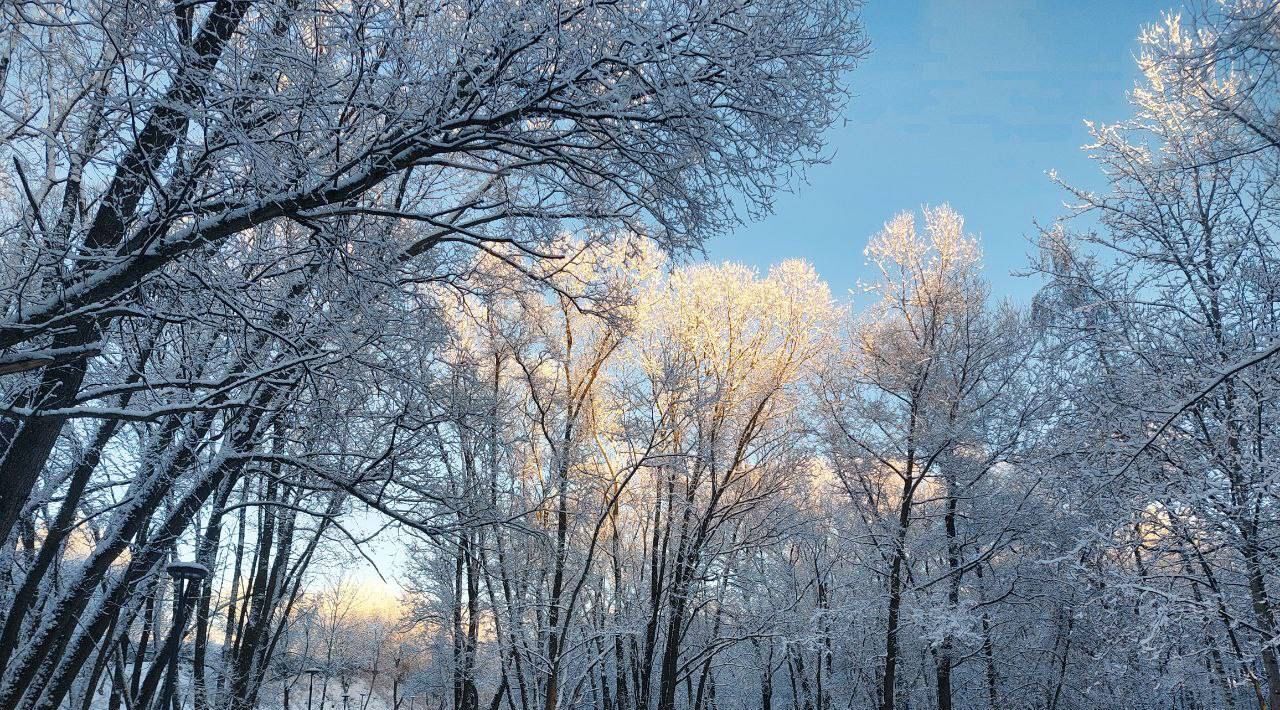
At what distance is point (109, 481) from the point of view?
8.48 metres

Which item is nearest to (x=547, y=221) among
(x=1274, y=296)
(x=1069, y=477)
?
(x=1069, y=477)

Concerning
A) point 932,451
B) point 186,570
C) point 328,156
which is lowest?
point 186,570

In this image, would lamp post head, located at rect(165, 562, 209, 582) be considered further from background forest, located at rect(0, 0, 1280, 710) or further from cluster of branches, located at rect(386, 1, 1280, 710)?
cluster of branches, located at rect(386, 1, 1280, 710)

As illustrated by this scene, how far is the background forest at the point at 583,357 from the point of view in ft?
11.8

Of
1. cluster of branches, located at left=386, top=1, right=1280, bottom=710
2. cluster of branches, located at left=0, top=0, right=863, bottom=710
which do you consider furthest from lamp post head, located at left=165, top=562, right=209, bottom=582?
cluster of branches, located at left=386, top=1, right=1280, bottom=710

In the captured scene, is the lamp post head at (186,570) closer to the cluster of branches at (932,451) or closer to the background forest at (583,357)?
the background forest at (583,357)

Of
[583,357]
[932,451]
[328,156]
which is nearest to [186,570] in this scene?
[328,156]

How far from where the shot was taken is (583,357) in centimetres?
1234

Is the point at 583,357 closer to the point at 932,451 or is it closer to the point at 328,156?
the point at 932,451

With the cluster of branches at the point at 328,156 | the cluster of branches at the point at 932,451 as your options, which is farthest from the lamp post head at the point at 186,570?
the cluster of branches at the point at 932,451

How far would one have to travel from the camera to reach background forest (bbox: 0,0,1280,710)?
358cm

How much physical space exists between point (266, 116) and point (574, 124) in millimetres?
1637

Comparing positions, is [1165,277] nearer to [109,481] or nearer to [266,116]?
[266,116]

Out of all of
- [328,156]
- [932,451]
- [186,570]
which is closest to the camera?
[328,156]
